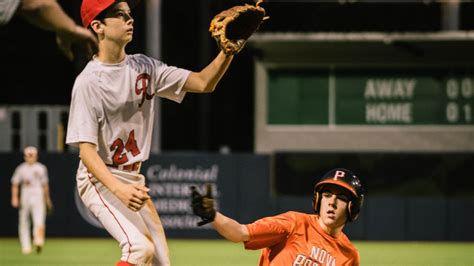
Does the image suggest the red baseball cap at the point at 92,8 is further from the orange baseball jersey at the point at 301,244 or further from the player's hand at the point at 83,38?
the orange baseball jersey at the point at 301,244

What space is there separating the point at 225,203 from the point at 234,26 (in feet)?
42.9

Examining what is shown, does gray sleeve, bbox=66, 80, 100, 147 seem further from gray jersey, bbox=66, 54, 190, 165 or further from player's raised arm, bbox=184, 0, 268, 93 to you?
player's raised arm, bbox=184, 0, 268, 93

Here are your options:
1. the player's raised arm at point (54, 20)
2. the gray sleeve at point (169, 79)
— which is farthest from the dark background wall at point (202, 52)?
the gray sleeve at point (169, 79)

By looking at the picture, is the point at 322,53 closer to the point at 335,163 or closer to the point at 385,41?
the point at 385,41

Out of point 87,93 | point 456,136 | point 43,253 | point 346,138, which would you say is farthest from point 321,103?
point 87,93

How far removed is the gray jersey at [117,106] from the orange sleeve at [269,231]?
842 mm

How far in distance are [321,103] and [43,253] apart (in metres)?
9.41

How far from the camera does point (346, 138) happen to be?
23.4 m

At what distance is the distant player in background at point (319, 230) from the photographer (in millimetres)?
5945

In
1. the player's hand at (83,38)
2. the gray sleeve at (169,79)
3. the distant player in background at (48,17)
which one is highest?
the distant player in background at (48,17)

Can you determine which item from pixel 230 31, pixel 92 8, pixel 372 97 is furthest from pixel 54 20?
pixel 372 97

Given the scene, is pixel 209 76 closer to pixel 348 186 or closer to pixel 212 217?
pixel 348 186

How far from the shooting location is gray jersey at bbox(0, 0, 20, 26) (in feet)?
20.7

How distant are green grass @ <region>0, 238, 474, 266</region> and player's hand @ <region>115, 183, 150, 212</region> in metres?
8.24
